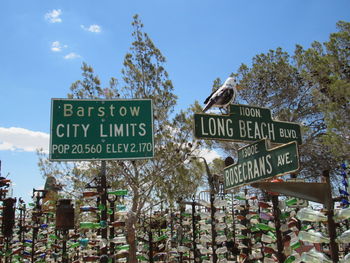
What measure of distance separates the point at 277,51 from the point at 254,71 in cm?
142

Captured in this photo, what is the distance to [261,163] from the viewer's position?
2.58 metres

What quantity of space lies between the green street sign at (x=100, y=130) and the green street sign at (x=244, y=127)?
80 cm

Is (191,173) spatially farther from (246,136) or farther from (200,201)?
(246,136)

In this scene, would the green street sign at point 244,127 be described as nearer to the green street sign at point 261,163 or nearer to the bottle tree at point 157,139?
the green street sign at point 261,163

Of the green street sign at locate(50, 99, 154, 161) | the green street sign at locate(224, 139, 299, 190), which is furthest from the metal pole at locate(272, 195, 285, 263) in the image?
the green street sign at locate(50, 99, 154, 161)

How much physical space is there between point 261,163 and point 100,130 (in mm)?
1646

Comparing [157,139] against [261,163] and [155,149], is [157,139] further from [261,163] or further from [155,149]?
[261,163]

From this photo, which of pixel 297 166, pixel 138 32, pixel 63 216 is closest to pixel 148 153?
pixel 297 166

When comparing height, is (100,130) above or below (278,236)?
above

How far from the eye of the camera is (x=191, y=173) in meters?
9.74

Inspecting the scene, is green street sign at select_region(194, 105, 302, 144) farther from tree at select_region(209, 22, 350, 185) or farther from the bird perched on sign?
tree at select_region(209, 22, 350, 185)

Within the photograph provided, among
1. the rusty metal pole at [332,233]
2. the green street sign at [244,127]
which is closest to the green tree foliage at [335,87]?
the green street sign at [244,127]

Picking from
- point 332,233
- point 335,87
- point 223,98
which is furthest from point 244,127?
point 335,87

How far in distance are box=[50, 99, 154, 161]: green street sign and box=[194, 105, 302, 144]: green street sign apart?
80cm
